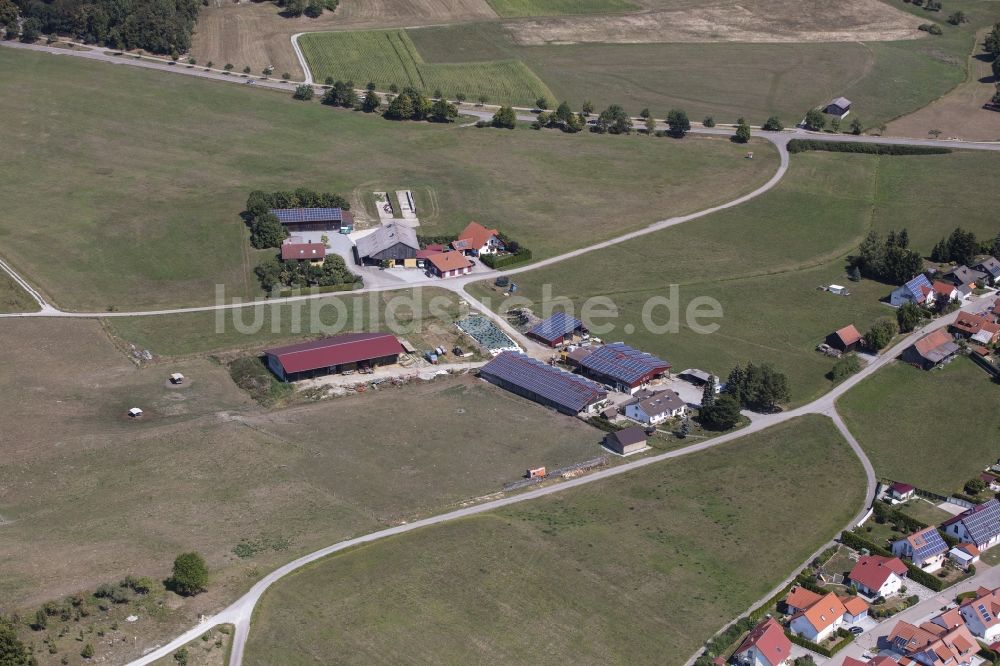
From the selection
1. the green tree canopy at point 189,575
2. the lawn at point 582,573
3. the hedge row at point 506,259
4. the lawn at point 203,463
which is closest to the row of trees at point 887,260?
the hedge row at point 506,259

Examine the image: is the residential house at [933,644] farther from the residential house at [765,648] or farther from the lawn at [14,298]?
the lawn at [14,298]

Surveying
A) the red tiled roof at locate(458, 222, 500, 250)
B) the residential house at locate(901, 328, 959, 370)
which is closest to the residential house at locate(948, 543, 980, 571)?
the residential house at locate(901, 328, 959, 370)

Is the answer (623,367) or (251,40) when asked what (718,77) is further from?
(623,367)

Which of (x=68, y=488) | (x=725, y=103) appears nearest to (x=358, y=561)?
(x=68, y=488)

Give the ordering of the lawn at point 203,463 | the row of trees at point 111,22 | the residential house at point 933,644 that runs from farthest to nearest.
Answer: the row of trees at point 111,22 < the lawn at point 203,463 < the residential house at point 933,644

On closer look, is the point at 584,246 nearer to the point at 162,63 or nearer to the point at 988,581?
the point at 988,581

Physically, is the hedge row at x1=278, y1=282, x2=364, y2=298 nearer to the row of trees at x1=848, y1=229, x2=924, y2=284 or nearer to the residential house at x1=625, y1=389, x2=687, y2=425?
the residential house at x1=625, y1=389, x2=687, y2=425

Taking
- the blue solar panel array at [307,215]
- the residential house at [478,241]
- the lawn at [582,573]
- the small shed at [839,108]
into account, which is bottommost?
the lawn at [582,573]
